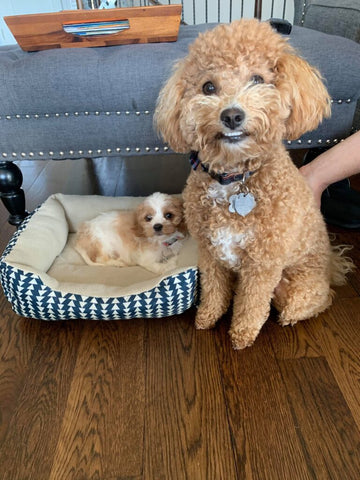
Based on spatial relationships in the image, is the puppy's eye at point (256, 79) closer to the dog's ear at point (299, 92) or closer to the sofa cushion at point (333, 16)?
the dog's ear at point (299, 92)

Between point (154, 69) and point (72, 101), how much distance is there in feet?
0.88

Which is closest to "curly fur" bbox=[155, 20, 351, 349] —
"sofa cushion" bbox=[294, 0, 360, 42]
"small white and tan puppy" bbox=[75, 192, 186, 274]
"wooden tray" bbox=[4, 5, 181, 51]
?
"small white and tan puppy" bbox=[75, 192, 186, 274]

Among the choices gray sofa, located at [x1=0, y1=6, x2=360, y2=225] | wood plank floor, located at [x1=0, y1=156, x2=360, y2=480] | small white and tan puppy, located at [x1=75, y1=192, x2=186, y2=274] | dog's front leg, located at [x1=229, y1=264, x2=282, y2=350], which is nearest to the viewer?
wood plank floor, located at [x1=0, y1=156, x2=360, y2=480]

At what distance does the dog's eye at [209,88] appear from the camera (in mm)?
757

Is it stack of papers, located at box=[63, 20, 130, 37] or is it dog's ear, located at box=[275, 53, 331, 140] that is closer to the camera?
dog's ear, located at box=[275, 53, 331, 140]

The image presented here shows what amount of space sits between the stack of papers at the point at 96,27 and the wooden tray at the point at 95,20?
0.4 inches

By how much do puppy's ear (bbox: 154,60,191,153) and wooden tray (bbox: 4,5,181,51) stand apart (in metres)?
0.48

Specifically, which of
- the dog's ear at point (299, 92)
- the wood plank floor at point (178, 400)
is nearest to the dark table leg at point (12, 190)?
the wood plank floor at point (178, 400)

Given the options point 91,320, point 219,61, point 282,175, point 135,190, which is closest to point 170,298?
point 91,320

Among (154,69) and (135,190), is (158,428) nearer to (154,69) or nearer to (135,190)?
(154,69)

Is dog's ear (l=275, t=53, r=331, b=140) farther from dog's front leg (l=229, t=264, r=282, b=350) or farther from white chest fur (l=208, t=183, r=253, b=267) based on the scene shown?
dog's front leg (l=229, t=264, r=282, b=350)

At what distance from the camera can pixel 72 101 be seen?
46.4 inches

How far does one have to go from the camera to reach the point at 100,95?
117 centimetres

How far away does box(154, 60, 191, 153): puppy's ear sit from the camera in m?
0.81
